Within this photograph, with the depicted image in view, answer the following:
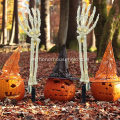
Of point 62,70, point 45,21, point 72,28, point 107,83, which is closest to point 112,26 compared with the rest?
point 107,83

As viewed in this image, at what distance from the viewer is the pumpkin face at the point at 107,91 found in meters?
5.40

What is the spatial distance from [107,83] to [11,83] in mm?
2206

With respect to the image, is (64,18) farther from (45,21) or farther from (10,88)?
(10,88)

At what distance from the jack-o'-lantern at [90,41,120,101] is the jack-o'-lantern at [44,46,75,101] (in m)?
0.59

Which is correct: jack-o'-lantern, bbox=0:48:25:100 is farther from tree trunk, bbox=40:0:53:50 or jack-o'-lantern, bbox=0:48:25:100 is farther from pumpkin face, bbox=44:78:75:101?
tree trunk, bbox=40:0:53:50

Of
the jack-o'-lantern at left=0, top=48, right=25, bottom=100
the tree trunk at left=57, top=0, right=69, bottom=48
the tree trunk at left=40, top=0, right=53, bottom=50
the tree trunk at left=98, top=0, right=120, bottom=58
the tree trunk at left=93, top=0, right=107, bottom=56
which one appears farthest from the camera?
the tree trunk at left=40, top=0, right=53, bottom=50

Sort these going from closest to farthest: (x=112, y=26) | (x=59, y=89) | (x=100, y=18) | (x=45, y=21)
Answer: (x=59, y=89) < (x=112, y=26) < (x=100, y=18) < (x=45, y=21)

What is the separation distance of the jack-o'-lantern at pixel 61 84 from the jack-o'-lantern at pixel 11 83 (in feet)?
2.23

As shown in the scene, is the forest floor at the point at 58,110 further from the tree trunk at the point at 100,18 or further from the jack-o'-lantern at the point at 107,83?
the tree trunk at the point at 100,18

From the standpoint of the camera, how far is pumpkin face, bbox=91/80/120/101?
213 inches

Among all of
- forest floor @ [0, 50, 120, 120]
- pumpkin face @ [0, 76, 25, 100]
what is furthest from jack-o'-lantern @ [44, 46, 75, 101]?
pumpkin face @ [0, 76, 25, 100]

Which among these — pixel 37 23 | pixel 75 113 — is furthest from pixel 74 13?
pixel 75 113

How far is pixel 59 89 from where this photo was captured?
537 centimetres

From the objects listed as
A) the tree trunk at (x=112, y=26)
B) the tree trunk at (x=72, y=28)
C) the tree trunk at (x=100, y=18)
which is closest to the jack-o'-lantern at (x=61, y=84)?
the tree trunk at (x=112, y=26)
